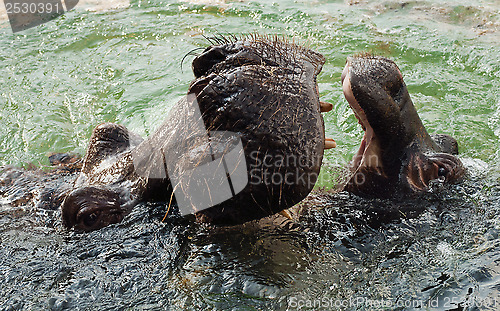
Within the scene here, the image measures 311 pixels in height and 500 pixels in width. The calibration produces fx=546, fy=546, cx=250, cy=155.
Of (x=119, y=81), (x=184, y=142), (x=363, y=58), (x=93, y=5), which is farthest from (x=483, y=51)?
(x=93, y=5)

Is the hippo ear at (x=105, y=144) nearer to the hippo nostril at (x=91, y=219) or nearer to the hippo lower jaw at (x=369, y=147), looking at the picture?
the hippo nostril at (x=91, y=219)

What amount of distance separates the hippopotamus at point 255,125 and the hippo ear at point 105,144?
0.77 m

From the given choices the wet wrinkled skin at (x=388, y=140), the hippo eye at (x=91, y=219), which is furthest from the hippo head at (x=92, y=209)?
the wet wrinkled skin at (x=388, y=140)

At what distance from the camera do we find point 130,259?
263 cm

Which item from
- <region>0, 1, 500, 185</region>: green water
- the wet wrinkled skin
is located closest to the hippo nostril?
the wet wrinkled skin

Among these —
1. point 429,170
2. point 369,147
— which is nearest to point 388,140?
point 369,147

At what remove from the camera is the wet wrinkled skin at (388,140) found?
2.92 meters

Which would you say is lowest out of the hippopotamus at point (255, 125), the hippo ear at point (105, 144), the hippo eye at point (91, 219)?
the hippo eye at point (91, 219)

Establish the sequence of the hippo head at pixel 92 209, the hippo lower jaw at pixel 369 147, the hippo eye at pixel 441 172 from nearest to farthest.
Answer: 1. the hippo head at pixel 92 209
2. the hippo lower jaw at pixel 369 147
3. the hippo eye at pixel 441 172

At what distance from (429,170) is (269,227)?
104 cm

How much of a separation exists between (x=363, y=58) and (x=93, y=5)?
6.47 metres

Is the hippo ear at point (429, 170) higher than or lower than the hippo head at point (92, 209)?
lower

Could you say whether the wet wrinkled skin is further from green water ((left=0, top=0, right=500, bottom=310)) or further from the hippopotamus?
the hippopotamus

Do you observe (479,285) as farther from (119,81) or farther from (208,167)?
(119,81)
